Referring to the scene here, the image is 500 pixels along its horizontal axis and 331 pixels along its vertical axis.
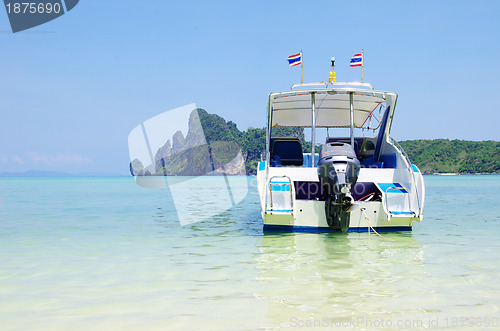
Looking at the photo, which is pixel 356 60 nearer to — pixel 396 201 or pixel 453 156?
pixel 396 201

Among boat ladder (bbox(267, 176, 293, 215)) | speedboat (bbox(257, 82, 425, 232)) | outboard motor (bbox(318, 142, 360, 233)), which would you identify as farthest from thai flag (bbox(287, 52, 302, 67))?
boat ladder (bbox(267, 176, 293, 215))

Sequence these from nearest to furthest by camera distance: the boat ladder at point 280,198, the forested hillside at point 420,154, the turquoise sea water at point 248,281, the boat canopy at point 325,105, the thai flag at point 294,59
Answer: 1. the turquoise sea water at point 248,281
2. the boat ladder at point 280,198
3. the boat canopy at point 325,105
4. the thai flag at point 294,59
5. the forested hillside at point 420,154

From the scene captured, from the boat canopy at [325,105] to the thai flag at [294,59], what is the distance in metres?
0.95

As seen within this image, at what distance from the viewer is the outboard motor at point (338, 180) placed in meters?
7.26

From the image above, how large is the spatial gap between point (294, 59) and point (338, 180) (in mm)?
4527

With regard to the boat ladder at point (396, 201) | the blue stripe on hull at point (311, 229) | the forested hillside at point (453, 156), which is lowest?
the forested hillside at point (453, 156)

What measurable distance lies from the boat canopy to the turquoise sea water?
2947 mm

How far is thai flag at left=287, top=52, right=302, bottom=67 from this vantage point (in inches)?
421

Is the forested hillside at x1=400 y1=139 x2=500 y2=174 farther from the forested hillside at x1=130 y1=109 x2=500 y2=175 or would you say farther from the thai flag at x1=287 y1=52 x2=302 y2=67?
the thai flag at x1=287 y1=52 x2=302 y2=67

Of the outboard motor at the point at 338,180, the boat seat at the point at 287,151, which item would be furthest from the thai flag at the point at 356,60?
the outboard motor at the point at 338,180

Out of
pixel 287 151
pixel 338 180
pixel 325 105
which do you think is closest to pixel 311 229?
pixel 338 180

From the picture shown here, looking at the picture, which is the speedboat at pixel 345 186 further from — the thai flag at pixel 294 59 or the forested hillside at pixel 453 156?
the forested hillside at pixel 453 156

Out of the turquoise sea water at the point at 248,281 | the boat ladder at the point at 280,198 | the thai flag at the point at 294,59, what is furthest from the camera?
the thai flag at the point at 294,59

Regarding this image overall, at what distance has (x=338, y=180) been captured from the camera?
7.25 m
